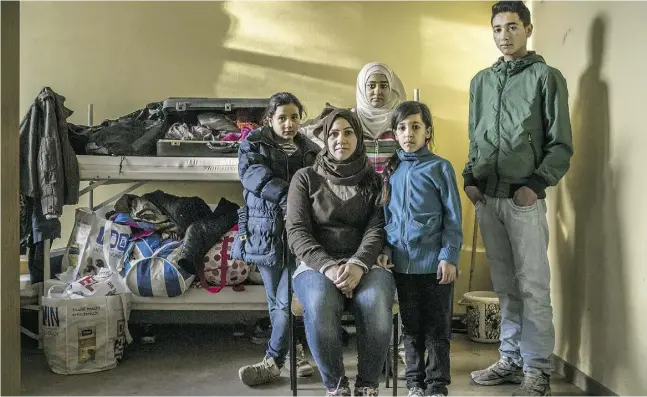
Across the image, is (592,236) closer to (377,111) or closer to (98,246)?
(377,111)

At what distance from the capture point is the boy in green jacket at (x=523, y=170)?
7.64 ft

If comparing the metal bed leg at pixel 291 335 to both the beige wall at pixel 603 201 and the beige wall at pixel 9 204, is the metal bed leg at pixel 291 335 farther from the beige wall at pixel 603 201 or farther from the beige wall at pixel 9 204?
the beige wall at pixel 603 201

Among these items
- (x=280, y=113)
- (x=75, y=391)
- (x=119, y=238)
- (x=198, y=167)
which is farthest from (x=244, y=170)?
(x=75, y=391)

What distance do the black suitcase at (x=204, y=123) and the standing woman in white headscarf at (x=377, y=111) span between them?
2.14 ft

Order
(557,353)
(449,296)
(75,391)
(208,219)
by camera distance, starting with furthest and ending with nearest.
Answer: (208,219)
(557,353)
(75,391)
(449,296)

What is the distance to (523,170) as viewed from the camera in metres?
2.35

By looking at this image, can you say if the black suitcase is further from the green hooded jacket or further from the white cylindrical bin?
the white cylindrical bin

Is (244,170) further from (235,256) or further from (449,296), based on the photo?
(449,296)

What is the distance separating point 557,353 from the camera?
2781mm

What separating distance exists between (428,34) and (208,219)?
1.87 meters

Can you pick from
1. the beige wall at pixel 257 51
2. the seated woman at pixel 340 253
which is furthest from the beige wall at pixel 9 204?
the beige wall at pixel 257 51

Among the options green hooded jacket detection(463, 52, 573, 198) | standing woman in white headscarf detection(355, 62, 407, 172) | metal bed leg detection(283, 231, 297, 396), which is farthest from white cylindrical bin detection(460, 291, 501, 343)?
metal bed leg detection(283, 231, 297, 396)

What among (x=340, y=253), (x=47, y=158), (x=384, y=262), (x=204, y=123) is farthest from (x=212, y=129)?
(x=384, y=262)

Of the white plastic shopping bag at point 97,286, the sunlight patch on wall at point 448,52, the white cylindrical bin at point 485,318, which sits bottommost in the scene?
the white cylindrical bin at point 485,318
